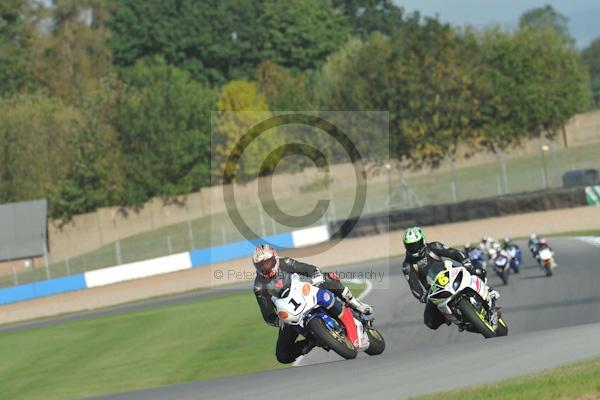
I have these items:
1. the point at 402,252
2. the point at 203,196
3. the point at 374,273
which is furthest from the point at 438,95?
the point at 374,273

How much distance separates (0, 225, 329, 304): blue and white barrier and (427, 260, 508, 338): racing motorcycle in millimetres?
29218

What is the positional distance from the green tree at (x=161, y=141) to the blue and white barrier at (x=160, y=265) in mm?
21941

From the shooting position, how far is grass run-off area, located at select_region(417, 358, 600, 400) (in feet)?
28.3

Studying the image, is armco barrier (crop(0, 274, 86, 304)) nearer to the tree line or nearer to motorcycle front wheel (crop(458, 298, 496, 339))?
the tree line

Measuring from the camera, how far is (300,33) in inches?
3974

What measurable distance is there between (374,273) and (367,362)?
20.4m

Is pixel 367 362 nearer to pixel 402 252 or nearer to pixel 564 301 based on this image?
pixel 564 301

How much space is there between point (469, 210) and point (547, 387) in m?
30.8

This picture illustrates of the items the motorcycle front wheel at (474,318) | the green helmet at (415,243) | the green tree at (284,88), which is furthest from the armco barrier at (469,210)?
the green tree at (284,88)

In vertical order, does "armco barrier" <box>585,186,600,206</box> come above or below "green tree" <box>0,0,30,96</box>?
below

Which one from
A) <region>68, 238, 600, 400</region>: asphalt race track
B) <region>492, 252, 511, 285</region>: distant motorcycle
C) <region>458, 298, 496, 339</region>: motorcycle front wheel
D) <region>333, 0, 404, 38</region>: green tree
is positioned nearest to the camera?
<region>68, 238, 600, 400</region>: asphalt race track
